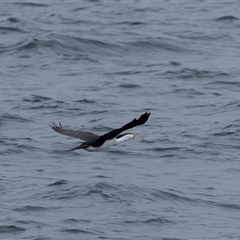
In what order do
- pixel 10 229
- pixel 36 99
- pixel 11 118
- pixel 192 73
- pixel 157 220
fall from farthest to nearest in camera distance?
pixel 192 73, pixel 36 99, pixel 11 118, pixel 157 220, pixel 10 229

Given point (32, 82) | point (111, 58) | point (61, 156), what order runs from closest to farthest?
1. point (61, 156)
2. point (32, 82)
3. point (111, 58)

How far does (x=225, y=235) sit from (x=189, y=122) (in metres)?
5.83

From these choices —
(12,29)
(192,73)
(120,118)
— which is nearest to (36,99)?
(120,118)

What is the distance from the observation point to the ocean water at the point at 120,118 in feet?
44.9

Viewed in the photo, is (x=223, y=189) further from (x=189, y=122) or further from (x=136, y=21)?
(x=136, y=21)

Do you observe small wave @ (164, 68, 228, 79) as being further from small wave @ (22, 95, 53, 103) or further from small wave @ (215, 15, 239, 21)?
small wave @ (215, 15, 239, 21)

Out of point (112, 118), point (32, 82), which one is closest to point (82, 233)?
point (112, 118)

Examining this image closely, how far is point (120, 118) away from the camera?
18.8 metres

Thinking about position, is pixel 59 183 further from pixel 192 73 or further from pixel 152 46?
pixel 152 46

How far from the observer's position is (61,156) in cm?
1642

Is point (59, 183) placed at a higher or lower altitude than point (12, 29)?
lower

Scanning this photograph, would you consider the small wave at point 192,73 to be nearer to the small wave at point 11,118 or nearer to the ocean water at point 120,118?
the ocean water at point 120,118

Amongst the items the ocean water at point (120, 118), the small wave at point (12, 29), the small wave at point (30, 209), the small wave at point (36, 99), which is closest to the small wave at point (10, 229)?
the ocean water at point (120, 118)

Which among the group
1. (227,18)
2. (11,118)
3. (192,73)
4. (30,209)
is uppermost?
(30,209)
